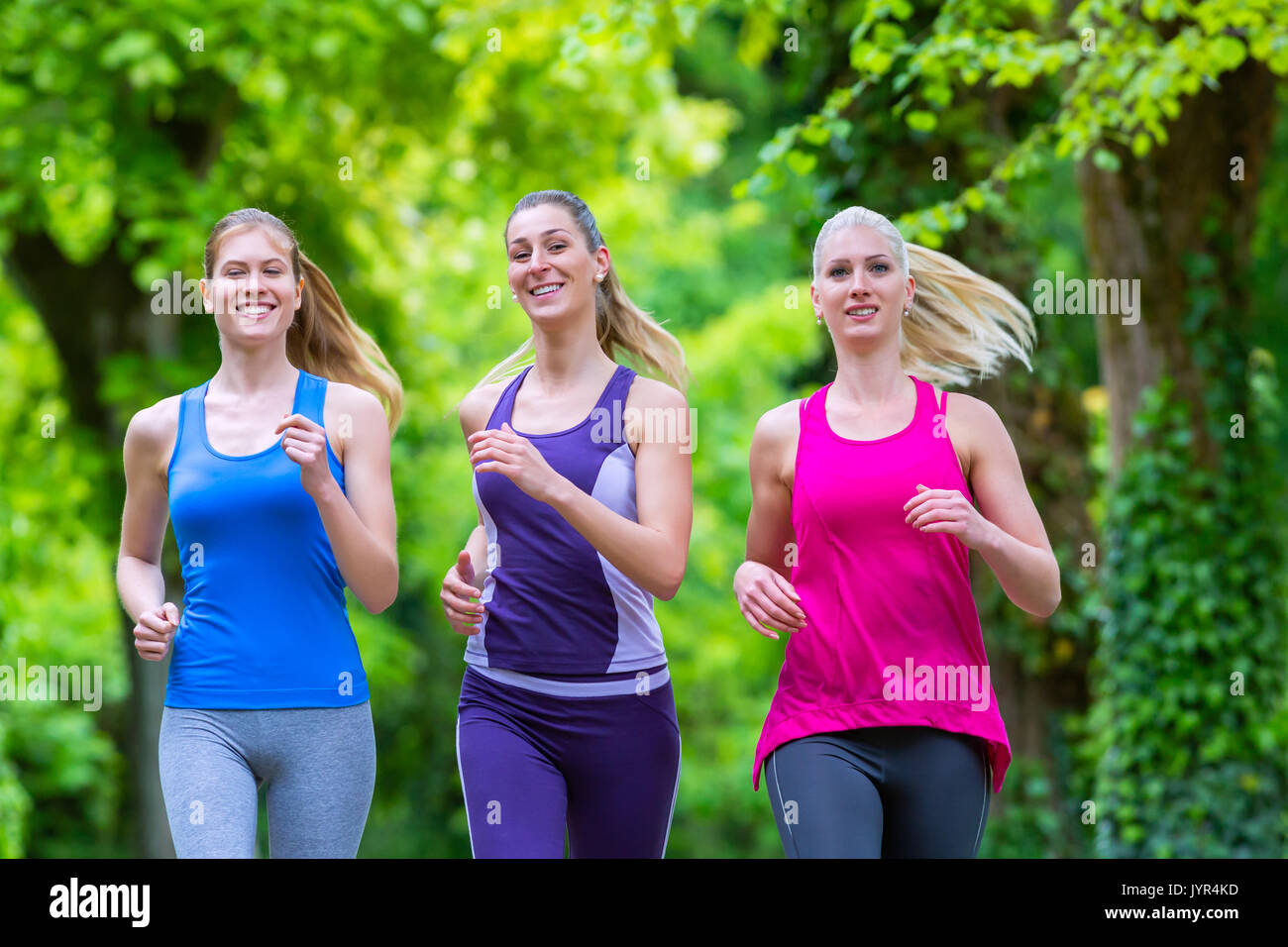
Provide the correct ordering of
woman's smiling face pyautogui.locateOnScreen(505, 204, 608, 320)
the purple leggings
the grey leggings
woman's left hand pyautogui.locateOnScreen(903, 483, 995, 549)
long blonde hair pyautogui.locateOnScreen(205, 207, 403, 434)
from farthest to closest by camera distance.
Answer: long blonde hair pyautogui.locateOnScreen(205, 207, 403, 434) → woman's smiling face pyautogui.locateOnScreen(505, 204, 608, 320) → the purple leggings → the grey leggings → woman's left hand pyautogui.locateOnScreen(903, 483, 995, 549)

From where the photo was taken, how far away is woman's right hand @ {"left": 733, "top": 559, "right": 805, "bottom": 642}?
3115mm

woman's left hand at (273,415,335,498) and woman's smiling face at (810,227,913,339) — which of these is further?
woman's smiling face at (810,227,913,339)

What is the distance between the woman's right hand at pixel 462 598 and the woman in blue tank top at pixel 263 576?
135mm

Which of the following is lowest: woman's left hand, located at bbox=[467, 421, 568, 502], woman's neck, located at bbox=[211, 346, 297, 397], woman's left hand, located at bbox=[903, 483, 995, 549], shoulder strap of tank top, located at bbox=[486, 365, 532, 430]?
woman's left hand, located at bbox=[903, 483, 995, 549]

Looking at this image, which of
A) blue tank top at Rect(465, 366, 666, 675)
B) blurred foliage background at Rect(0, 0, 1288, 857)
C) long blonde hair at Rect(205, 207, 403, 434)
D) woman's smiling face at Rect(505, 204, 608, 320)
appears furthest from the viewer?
blurred foliage background at Rect(0, 0, 1288, 857)

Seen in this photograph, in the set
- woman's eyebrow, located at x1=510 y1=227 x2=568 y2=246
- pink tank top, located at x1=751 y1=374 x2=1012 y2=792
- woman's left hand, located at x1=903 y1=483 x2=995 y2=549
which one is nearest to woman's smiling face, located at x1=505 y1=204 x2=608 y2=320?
woman's eyebrow, located at x1=510 y1=227 x2=568 y2=246

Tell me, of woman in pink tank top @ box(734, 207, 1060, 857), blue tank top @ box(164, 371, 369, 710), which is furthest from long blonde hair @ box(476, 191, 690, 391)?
blue tank top @ box(164, 371, 369, 710)

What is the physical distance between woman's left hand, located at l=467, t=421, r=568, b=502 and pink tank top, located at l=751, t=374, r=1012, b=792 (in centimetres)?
60

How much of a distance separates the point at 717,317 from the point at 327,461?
12.2 meters

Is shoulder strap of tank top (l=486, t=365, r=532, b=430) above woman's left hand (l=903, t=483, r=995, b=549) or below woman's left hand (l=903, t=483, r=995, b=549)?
above

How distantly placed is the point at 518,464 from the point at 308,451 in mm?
442

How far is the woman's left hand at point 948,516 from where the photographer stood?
9.81ft

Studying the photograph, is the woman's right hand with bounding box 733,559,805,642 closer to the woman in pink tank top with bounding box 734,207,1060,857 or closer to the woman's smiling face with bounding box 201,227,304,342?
the woman in pink tank top with bounding box 734,207,1060,857
